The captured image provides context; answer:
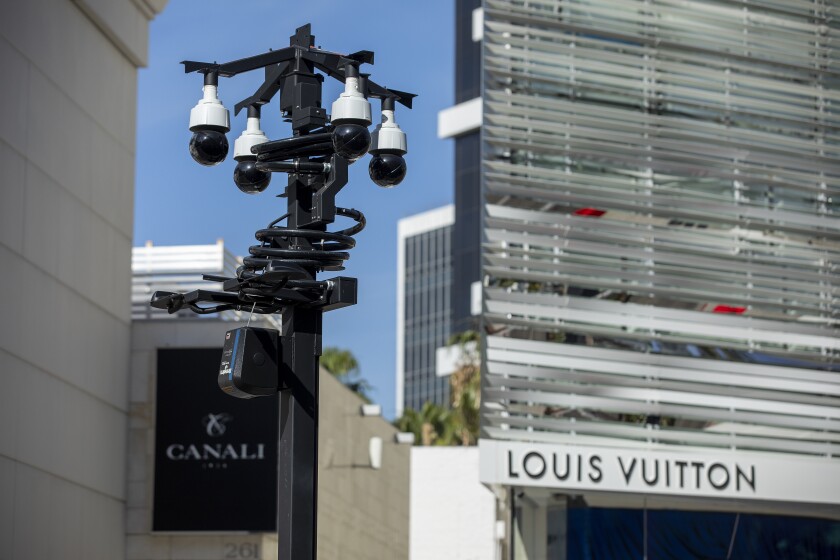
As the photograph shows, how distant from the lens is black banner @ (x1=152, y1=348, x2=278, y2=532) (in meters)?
23.6

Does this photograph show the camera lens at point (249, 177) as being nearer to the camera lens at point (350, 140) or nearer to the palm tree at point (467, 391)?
the camera lens at point (350, 140)

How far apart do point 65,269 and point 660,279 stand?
324 inches

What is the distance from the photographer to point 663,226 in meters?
21.7

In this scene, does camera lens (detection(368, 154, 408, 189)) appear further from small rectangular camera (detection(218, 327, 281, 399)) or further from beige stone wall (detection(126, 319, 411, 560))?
beige stone wall (detection(126, 319, 411, 560))

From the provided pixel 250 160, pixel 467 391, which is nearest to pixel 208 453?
pixel 250 160

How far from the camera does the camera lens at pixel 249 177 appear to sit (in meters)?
10.3

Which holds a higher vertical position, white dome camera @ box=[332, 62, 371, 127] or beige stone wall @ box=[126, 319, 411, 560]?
white dome camera @ box=[332, 62, 371, 127]

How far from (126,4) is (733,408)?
438 inches

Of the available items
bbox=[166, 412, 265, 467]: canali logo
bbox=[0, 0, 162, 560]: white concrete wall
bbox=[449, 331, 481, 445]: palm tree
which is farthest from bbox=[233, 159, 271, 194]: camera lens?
bbox=[449, 331, 481, 445]: palm tree

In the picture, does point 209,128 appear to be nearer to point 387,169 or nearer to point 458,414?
point 387,169

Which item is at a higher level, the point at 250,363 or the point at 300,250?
the point at 300,250

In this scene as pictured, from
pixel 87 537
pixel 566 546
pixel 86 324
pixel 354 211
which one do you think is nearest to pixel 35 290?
pixel 86 324

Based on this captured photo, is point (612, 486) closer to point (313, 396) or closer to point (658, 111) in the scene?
point (658, 111)

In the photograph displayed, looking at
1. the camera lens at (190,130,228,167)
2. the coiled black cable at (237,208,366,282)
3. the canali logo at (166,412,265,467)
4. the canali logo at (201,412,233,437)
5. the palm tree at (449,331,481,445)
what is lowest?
the canali logo at (166,412,265,467)
